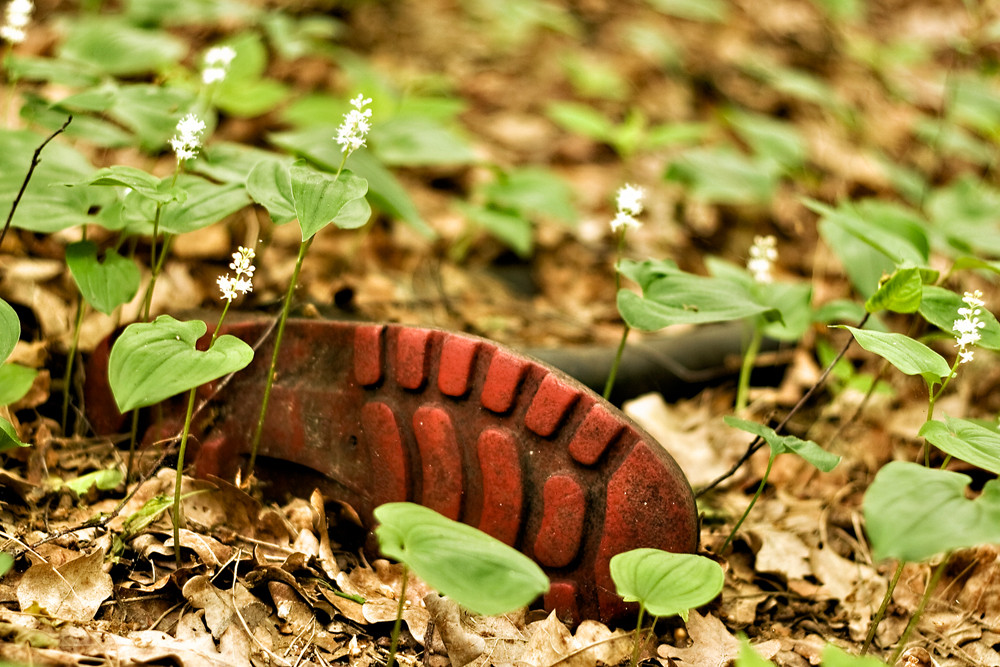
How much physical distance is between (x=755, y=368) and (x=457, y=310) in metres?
0.97

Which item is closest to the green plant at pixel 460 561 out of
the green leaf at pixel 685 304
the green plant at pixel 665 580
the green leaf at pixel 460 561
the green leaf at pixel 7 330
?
the green leaf at pixel 460 561

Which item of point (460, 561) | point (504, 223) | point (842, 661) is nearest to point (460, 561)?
point (460, 561)

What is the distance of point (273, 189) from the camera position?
1.46 metres

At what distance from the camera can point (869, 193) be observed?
3814 mm

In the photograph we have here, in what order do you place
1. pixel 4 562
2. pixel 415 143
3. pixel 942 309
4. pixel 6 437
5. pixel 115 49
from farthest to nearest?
pixel 415 143 < pixel 115 49 < pixel 942 309 < pixel 6 437 < pixel 4 562

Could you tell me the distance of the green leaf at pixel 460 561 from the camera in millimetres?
1036

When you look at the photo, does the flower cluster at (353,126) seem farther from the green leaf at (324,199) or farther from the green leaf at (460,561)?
the green leaf at (460,561)

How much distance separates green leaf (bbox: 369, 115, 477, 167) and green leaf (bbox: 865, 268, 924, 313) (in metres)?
1.43

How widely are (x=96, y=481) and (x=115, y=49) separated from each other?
1.50 m

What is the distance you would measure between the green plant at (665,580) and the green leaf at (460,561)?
0.23 metres

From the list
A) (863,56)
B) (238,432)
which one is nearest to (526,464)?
(238,432)

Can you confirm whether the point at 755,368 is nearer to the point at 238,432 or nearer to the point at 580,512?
the point at 580,512

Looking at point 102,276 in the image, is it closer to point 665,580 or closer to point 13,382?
point 13,382

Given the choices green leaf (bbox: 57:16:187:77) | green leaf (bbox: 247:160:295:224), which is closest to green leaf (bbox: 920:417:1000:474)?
green leaf (bbox: 247:160:295:224)
